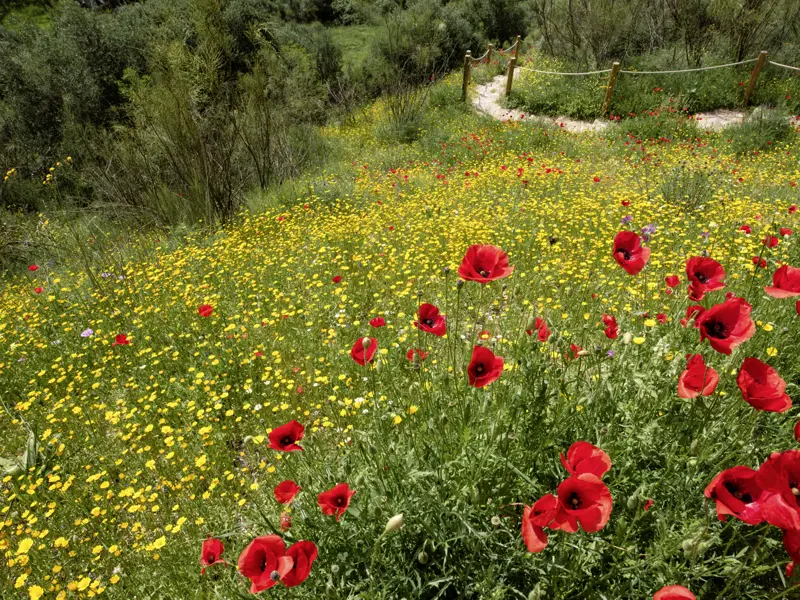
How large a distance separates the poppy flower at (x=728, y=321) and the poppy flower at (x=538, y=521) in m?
0.74

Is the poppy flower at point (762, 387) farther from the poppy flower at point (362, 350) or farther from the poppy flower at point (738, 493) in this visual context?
the poppy flower at point (362, 350)

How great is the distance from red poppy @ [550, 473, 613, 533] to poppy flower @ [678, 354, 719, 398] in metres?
0.54

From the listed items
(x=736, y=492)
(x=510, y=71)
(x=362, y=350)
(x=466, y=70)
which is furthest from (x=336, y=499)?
(x=466, y=70)

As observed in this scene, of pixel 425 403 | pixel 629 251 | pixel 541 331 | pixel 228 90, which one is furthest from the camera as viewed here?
pixel 228 90

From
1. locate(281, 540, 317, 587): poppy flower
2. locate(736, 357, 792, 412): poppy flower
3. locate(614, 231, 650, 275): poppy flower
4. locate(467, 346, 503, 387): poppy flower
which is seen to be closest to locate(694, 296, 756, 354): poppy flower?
locate(736, 357, 792, 412): poppy flower

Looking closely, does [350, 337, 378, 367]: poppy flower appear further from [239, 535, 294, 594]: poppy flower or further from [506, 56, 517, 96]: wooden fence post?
[506, 56, 517, 96]: wooden fence post

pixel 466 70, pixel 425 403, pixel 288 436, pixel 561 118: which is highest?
pixel 288 436

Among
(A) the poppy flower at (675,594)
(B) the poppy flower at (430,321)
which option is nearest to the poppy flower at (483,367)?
(B) the poppy flower at (430,321)

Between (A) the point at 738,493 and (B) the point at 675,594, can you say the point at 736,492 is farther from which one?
(B) the point at 675,594

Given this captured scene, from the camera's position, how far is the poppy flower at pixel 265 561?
1191 millimetres

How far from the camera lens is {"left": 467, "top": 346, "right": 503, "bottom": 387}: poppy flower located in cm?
150

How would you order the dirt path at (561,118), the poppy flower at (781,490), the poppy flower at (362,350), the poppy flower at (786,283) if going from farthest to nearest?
1. the dirt path at (561,118)
2. the poppy flower at (362,350)
3. the poppy flower at (786,283)
4. the poppy flower at (781,490)

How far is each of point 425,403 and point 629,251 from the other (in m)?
1.18

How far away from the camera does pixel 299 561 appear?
1.23 metres
